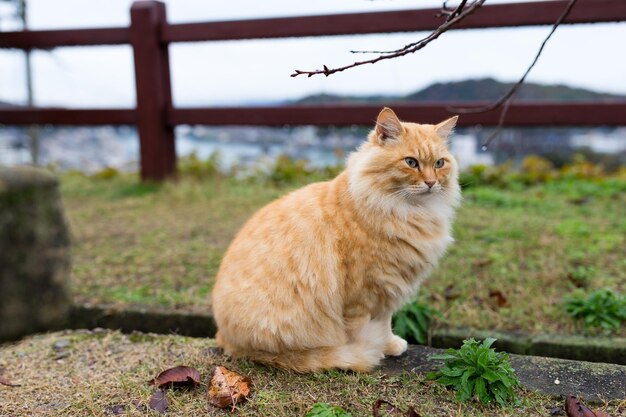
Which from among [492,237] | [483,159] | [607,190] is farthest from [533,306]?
[483,159]

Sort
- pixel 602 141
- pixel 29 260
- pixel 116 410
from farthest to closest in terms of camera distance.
Answer: pixel 602 141
pixel 29 260
pixel 116 410

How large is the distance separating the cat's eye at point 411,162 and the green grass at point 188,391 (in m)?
0.78

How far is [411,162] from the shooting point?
1972 mm

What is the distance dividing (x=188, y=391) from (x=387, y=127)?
1209 millimetres

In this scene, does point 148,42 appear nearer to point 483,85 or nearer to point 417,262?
point 483,85

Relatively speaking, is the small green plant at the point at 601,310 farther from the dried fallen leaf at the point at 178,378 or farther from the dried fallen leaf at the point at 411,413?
the dried fallen leaf at the point at 178,378

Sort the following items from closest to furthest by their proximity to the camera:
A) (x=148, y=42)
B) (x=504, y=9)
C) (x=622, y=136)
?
(x=504, y=9) → (x=148, y=42) → (x=622, y=136)

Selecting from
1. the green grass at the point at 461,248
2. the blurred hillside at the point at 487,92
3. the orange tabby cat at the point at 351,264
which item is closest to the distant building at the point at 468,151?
the green grass at the point at 461,248

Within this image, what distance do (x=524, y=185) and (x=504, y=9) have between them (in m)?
1.77

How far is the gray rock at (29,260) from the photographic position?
9.12 ft

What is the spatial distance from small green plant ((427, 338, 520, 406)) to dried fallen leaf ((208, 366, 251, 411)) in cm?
69

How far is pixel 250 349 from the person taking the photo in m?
2.02

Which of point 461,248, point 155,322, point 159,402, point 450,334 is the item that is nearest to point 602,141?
point 461,248

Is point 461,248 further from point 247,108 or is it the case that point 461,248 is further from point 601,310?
point 247,108
